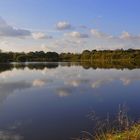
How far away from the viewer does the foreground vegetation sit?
22.7 ft

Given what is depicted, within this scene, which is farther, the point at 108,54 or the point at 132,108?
the point at 108,54

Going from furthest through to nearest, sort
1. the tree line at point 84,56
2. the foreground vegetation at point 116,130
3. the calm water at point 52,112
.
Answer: the tree line at point 84,56 < the calm water at point 52,112 < the foreground vegetation at point 116,130

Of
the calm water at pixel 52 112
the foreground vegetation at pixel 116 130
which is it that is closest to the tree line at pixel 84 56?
the calm water at pixel 52 112

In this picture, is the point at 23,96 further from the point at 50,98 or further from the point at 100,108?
the point at 100,108

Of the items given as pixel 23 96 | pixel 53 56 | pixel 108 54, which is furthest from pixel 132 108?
pixel 53 56

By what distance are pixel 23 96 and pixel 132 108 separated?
22.0 ft

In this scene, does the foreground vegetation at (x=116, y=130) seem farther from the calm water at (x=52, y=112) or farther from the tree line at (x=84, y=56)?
the tree line at (x=84, y=56)

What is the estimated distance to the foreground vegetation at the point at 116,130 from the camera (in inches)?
272

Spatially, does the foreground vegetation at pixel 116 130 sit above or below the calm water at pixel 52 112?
above

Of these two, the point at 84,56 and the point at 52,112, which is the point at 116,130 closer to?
the point at 52,112

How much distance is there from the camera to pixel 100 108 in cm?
1345

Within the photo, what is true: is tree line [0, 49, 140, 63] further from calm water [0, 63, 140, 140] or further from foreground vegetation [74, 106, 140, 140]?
foreground vegetation [74, 106, 140, 140]

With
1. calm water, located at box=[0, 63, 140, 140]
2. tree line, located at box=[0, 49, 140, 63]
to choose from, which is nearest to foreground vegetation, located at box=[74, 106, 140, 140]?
calm water, located at box=[0, 63, 140, 140]

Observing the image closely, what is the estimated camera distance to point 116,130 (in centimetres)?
885
